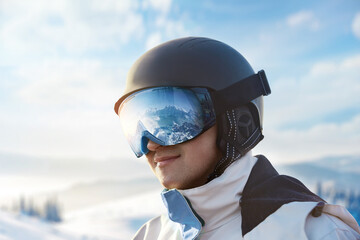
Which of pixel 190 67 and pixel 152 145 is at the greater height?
pixel 190 67

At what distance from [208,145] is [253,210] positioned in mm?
624

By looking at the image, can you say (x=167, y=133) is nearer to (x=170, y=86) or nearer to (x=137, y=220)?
(x=170, y=86)

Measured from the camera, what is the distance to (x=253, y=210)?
2492mm

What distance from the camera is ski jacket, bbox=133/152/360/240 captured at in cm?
229

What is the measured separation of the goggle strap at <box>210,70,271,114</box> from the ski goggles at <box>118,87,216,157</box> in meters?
0.07

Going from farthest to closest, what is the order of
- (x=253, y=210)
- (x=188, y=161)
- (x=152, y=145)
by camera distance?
(x=152, y=145) < (x=188, y=161) < (x=253, y=210)

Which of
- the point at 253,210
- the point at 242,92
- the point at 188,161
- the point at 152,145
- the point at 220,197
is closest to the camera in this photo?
the point at 253,210

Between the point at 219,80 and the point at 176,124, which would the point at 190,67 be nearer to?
the point at 219,80

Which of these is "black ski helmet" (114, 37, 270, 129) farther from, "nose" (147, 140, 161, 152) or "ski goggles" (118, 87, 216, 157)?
"nose" (147, 140, 161, 152)

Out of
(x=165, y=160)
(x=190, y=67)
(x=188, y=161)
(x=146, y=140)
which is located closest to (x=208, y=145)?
(x=188, y=161)

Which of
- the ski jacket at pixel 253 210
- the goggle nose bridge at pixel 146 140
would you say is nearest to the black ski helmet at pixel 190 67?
the goggle nose bridge at pixel 146 140

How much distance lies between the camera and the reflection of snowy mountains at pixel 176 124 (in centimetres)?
286

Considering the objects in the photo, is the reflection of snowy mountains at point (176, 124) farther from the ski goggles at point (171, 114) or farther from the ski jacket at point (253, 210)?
the ski jacket at point (253, 210)

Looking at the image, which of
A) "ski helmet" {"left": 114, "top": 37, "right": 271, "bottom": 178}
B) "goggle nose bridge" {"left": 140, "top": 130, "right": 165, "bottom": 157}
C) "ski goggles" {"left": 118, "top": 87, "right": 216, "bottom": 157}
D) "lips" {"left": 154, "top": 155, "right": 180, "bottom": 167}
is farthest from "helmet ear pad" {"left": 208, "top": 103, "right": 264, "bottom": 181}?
"goggle nose bridge" {"left": 140, "top": 130, "right": 165, "bottom": 157}
